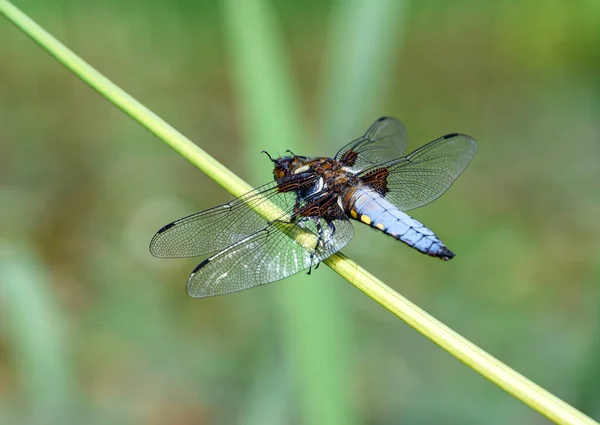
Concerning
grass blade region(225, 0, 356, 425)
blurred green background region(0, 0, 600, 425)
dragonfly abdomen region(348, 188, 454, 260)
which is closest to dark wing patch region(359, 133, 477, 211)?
dragonfly abdomen region(348, 188, 454, 260)

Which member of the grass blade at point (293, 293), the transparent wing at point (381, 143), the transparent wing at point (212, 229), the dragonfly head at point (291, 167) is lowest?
the grass blade at point (293, 293)

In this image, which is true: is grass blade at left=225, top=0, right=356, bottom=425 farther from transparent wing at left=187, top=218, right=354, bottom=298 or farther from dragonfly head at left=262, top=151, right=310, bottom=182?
dragonfly head at left=262, top=151, right=310, bottom=182

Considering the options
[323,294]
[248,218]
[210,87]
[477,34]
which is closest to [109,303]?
[248,218]

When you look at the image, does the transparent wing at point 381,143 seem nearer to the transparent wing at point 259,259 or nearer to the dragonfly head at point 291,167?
the dragonfly head at point 291,167

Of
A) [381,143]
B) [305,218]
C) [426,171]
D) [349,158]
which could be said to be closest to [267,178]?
[305,218]

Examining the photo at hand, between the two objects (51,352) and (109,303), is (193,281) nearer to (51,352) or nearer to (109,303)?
(51,352)

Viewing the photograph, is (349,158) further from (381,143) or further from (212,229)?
(212,229)

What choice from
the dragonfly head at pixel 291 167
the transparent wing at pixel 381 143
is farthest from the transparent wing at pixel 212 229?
the transparent wing at pixel 381 143
